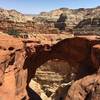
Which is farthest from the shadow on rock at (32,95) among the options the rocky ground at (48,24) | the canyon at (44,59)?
the rocky ground at (48,24)

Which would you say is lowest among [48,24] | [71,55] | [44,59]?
[48,24]

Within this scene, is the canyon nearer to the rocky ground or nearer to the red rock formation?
the red rock formation

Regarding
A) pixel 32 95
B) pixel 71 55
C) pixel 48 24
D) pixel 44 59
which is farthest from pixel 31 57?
pixel 48 24

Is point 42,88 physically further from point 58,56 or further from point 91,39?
point 91,39

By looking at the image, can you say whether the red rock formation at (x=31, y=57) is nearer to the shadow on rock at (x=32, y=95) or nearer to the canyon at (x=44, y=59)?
the canyon at (x=44, y=59)

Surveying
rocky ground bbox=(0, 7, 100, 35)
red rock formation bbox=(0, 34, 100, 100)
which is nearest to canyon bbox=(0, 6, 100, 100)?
red rock formation bbox=(0, 34, 100, 100)

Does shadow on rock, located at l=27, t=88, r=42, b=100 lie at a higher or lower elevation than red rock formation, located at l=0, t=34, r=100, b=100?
lower

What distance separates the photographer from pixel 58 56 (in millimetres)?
25109

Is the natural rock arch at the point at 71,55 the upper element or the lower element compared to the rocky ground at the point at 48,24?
upper

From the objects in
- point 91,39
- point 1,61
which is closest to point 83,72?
point 91,39

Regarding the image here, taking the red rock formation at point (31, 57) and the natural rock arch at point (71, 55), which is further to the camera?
the natural rock arch at point (71, 55)

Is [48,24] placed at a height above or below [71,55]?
below

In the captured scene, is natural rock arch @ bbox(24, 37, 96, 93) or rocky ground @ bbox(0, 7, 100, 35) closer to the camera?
natural rock arch @ bbox(24, 37, 96, 93)

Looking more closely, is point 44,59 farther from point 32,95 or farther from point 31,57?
point 32,95
